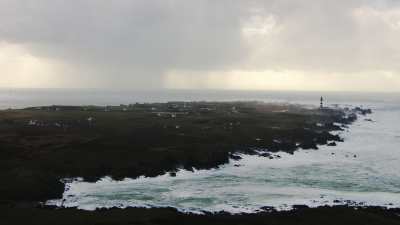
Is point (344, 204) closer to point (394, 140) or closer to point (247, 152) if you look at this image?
point (247, 152)

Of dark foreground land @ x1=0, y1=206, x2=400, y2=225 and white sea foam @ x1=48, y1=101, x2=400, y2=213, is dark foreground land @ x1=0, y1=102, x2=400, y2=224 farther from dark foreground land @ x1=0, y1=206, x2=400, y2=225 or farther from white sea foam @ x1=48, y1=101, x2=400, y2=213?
white sea foam @ x1=48, y1=101, x2=400, y2=213

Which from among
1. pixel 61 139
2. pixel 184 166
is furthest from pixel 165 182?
pixel 61 139

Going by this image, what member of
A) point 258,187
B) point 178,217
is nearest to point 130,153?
point 258,187

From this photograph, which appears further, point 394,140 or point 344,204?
point 394,140

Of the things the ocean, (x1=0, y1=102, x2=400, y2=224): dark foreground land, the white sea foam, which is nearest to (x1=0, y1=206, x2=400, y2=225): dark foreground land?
(x1=0, y1=102, x2=400, y2=224): dark foreground land

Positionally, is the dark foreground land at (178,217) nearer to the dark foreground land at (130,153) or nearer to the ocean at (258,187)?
the dark foreground land at (130,153)

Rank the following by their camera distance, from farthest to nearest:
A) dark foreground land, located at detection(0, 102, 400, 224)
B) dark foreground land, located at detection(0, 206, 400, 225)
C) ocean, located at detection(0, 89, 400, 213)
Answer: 1. ocean, located at detection(0, 89, 400, 213)
2. dark foreground land, located at detection(0, 102, 400, 224)
3. dark foreground land, located at detection(0, 206, 400, 225)

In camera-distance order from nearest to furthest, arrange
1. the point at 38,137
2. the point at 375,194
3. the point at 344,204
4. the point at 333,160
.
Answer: the point at 344,204 < the point at 375,194 < the point at 333,160 < the point at 38,137
